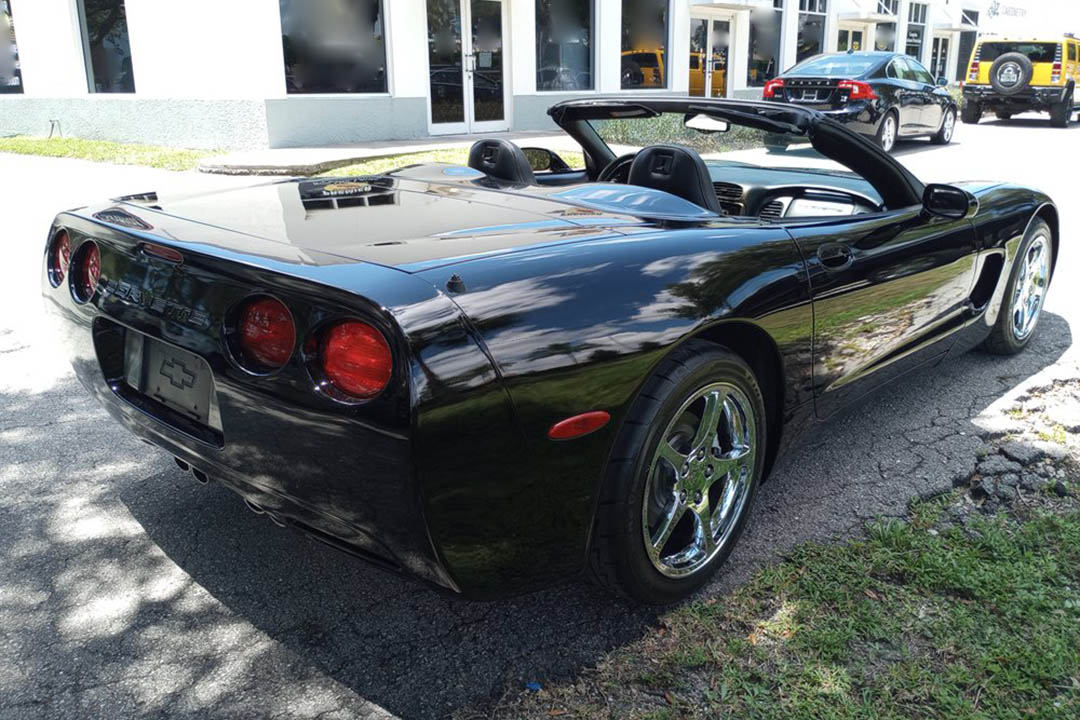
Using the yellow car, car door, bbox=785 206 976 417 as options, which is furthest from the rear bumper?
car door, bbox=785 206 976 417

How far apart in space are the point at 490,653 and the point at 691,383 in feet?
2.86

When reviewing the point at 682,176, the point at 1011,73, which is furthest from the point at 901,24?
the point at 682,176

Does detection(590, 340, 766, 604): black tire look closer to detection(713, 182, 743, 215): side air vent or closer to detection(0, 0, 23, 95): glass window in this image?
detection(713, 182, 743, 215): side air vent

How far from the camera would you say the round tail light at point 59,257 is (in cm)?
282

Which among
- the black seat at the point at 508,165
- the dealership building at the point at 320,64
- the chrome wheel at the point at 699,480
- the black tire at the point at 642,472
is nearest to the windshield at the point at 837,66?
the dealership building at the point at 320,64

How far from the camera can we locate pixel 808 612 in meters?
2.56

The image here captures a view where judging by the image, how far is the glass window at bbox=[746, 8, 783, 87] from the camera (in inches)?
919

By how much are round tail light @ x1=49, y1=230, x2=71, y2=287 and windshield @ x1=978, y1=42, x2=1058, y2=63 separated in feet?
79.0

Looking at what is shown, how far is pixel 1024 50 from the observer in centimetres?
2248

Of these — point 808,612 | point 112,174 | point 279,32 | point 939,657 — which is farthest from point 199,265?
point 279,32

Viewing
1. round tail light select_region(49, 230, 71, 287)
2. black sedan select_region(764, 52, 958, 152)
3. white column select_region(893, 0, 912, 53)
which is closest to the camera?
round tail light select_region(49, 230, 71, 287)

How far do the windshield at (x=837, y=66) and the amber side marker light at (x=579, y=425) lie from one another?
1363 cm

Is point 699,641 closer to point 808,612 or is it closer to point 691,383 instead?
point 808,612

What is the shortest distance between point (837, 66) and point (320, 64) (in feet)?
26.9
